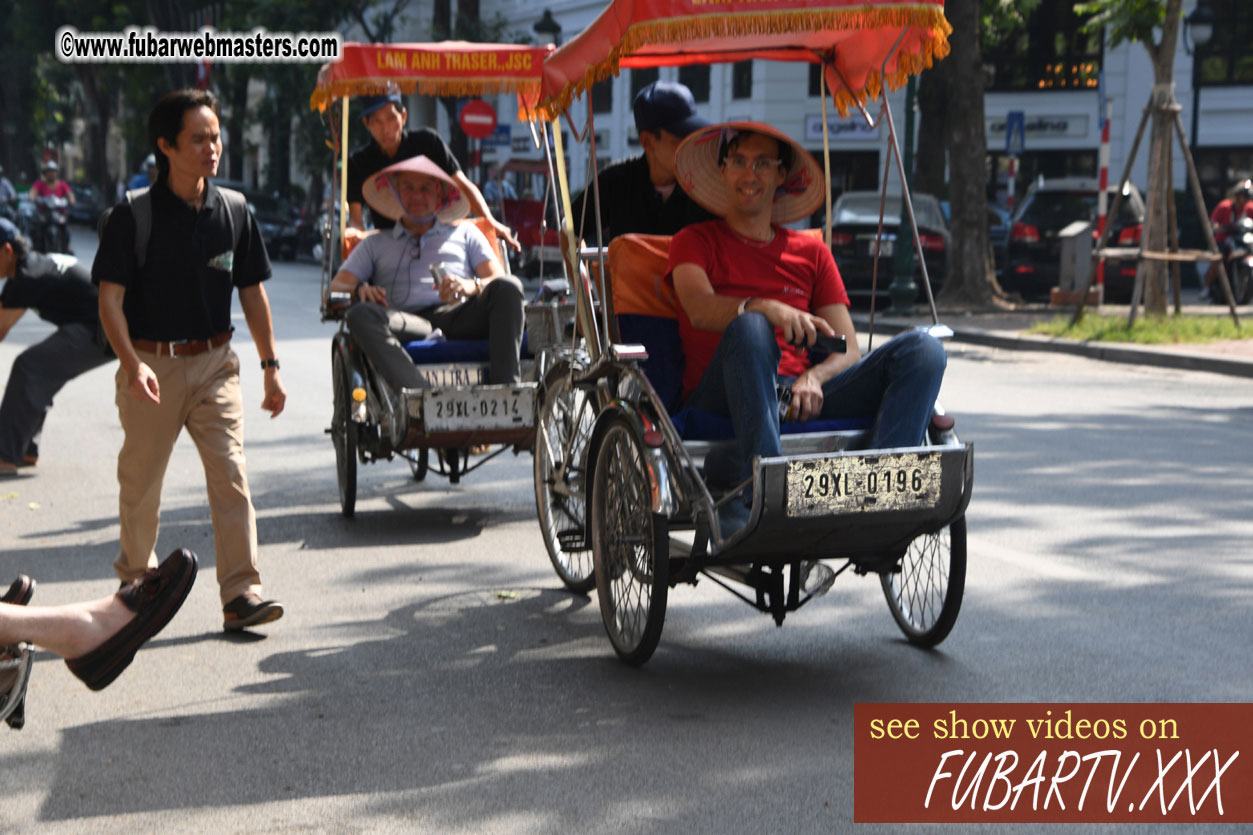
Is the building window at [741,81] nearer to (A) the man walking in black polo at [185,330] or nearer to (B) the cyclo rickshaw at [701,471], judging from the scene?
(B) the cyclo rickshaw at [701,471]

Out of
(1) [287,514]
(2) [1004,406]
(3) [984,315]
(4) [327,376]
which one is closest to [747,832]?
(1) [287,514]

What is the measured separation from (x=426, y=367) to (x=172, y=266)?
2.28 meters

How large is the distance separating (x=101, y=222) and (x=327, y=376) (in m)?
8.11

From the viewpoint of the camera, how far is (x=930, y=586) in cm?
568

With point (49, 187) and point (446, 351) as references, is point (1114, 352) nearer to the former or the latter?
point (446, 351)

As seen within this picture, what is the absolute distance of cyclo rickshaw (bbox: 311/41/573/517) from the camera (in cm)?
778

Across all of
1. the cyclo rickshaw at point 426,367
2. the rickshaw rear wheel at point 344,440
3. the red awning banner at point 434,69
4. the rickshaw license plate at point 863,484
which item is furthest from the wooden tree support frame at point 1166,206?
the rickshaw license plate at point 863,484

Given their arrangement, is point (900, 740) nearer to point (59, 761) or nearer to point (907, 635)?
point (907, 635)

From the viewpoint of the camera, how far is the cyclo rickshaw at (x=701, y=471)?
4941mm

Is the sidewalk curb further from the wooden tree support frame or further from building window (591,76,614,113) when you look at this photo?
building window (591,76,614,113)

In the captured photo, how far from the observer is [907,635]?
574 cm

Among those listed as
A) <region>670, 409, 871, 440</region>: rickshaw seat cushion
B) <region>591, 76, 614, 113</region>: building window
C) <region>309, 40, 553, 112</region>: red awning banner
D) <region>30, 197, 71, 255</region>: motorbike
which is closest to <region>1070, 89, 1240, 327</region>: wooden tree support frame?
<region>309, 40, 553, 112</region>: red awning banner

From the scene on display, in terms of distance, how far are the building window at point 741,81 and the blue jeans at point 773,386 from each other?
3365cm

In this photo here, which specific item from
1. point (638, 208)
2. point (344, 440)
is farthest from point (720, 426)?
point (344, 440)
